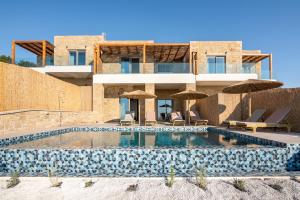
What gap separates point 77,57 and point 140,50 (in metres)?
5.78

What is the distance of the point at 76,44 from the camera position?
721 inches

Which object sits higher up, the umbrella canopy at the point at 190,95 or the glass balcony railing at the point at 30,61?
the glass balcony railing at the point at 30,61

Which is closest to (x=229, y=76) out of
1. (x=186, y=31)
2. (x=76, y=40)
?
(x=186, y=31)

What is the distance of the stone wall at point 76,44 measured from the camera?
18.2 m

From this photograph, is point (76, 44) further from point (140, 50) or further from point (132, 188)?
point (132, 188)

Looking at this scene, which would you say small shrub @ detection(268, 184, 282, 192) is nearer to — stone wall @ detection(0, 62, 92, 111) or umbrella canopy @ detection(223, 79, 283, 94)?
umbrella canopy @ detection(223, 79, 283, 94)

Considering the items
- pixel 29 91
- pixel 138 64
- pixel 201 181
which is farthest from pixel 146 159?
pixel 138 64

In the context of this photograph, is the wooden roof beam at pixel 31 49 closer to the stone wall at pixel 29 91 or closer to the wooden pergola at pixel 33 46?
the wooden pergola at pixel 33 46

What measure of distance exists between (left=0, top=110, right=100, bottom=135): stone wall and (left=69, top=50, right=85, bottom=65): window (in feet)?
19.4

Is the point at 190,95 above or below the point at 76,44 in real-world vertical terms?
below

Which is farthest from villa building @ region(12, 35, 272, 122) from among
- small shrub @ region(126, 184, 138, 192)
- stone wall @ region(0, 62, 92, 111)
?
small shrub @ region(126, 184, 138, 192)

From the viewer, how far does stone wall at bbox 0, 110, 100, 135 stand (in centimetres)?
798

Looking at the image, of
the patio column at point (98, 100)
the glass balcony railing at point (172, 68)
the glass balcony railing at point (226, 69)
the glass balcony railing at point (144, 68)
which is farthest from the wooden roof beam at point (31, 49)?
the glass balcony railing at point (226, 69)

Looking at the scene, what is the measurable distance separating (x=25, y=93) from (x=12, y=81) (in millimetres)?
933
